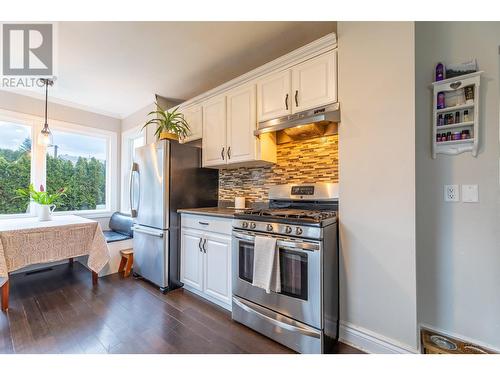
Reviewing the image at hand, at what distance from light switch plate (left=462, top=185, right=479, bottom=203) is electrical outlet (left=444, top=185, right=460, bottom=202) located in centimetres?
4

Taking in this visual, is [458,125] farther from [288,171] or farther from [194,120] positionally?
[194,120]

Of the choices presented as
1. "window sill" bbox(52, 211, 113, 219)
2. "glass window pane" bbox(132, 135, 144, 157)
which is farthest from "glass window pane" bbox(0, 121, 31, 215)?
"glass window pane" bbox(132, 135, 144, 157)

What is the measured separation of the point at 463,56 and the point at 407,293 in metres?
1.64

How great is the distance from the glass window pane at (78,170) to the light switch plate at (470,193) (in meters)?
4.86

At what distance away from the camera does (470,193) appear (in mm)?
1526

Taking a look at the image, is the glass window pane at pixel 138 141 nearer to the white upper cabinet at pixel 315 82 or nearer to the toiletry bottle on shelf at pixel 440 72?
the white upper cabinet at pixel 315 82

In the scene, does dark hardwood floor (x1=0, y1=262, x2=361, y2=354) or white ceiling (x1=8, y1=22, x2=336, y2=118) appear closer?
dark hardwood floor (x1=0, y1=262, x2=361, y2=354)

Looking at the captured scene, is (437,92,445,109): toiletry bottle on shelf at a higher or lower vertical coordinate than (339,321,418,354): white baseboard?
higher

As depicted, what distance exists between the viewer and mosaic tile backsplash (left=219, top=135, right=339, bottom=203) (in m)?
2.11

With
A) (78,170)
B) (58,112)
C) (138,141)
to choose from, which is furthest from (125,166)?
(58,112)

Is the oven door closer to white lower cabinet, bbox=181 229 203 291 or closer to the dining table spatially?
white lower cabinet, bbox=181 229 203 291

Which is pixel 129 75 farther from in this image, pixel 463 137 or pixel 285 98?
pixel 463 137
